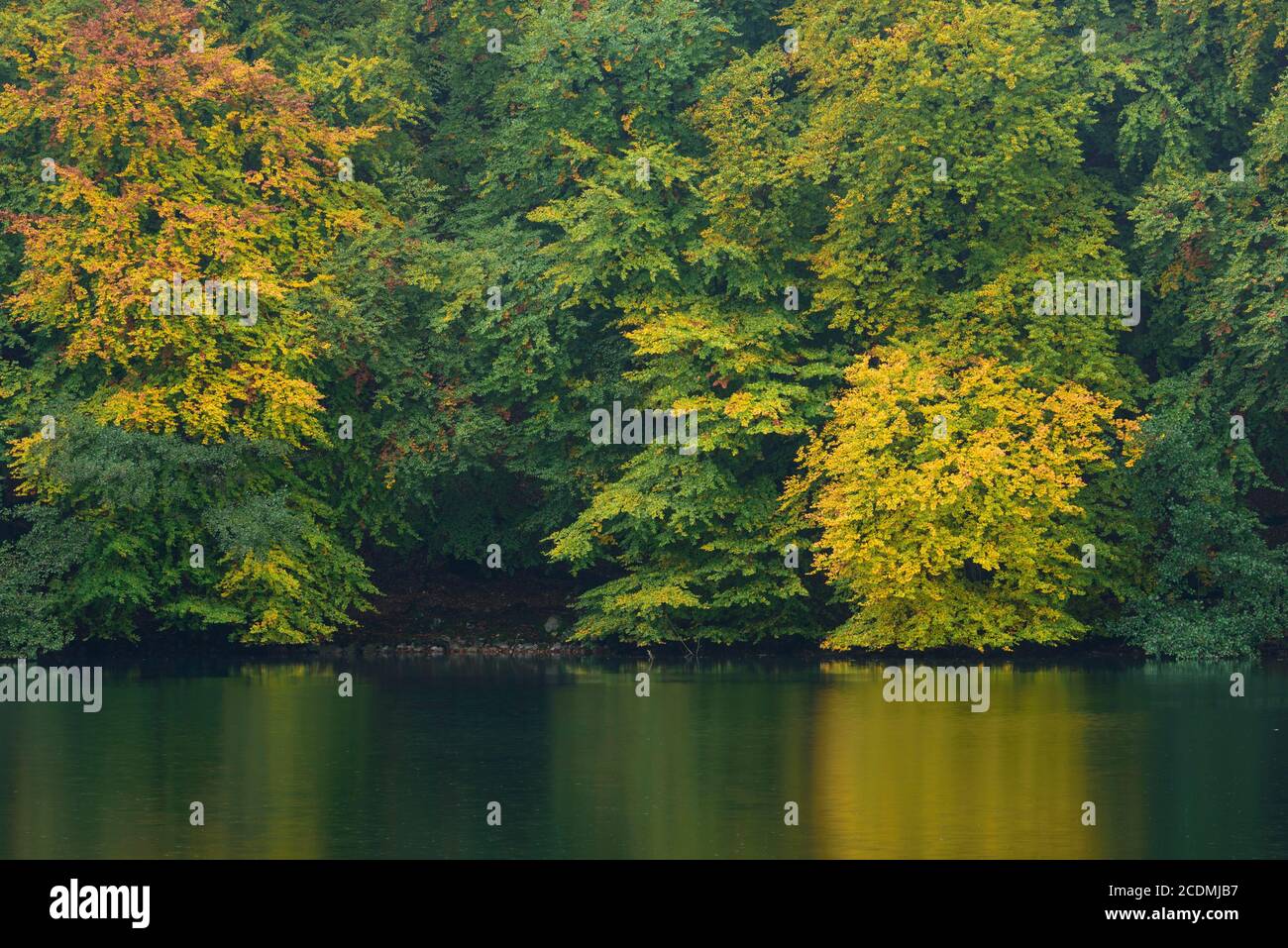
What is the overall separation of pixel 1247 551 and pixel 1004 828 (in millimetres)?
24221

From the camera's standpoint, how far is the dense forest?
4603cm

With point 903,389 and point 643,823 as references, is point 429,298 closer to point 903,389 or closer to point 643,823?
point 903,389

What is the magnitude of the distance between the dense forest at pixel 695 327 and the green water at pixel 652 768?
148 inches

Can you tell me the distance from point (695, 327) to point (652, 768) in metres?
19.0

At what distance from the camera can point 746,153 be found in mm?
48812
